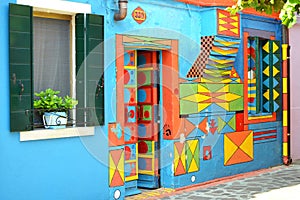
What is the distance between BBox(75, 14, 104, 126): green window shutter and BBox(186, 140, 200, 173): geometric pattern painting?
2331 mm

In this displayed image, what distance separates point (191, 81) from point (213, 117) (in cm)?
98

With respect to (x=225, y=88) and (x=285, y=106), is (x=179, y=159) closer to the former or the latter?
(x=225, y=88)

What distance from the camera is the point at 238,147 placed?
35.2 ft

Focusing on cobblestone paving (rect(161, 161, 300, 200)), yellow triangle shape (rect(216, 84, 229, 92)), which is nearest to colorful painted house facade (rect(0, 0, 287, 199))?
yellow triangle shape (rect(216, 84, 229, 92))

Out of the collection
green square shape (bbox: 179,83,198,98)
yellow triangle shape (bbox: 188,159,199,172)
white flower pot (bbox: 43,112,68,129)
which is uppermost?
green square shape (bbox: 179,83,198,98)

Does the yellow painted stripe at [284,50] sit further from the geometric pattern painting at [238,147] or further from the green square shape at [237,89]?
the geometric pattern painting at [238,147]

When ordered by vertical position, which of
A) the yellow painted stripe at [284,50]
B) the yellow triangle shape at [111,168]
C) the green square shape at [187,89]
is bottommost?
the yellow triangle shape at [111,168]

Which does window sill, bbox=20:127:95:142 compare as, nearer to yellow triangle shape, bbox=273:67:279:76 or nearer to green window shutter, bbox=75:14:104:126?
green window shutter, bbox=75:14:104:126

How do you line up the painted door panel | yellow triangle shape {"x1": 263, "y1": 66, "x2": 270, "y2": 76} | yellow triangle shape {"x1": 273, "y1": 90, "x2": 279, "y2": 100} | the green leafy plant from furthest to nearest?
yellow triangle shape {"x1": 273, "y1": 90, "x2": 279, "y2": 100} → yellow triangle shape {"x1": 263, "y1": 66, "x2": 270, "y2": 76} → the painted door panel → the green leafy plant

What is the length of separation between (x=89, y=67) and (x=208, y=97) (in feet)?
10.3

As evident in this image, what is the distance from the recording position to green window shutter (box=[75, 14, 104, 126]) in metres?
7.68

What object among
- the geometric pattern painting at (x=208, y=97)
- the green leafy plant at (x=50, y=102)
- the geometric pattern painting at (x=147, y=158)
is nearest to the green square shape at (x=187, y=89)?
the geometric pattern painting at (x=208, y=97)

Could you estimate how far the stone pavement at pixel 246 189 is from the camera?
8.73 metres

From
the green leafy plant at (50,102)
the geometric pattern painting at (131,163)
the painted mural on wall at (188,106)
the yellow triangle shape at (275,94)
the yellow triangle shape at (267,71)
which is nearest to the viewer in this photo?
the green leafy plant at (50,102)
